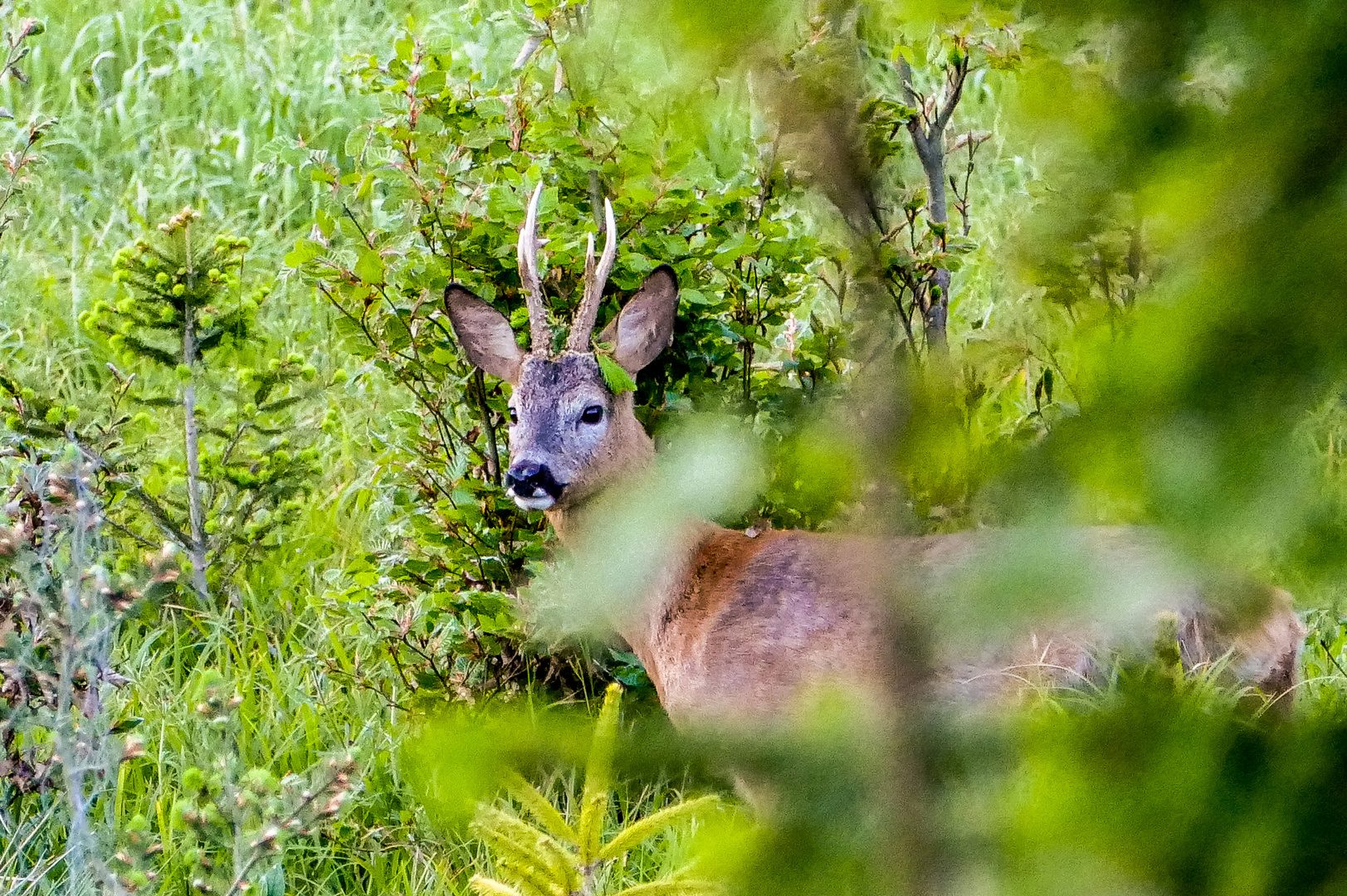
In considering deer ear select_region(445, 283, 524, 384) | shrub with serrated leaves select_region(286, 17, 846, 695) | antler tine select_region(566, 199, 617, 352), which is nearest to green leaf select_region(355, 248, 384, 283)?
shrub with serrated leaves select_region(286, 17, 846, 695)

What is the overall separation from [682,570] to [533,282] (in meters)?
0.72

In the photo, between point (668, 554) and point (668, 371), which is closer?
point (668, 554)

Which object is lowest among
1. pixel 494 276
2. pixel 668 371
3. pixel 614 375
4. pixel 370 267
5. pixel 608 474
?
pixel 608 474

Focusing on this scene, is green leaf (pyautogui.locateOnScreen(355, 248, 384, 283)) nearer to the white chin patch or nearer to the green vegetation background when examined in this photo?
the green vegetation background

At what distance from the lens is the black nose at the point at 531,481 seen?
10.8 ft

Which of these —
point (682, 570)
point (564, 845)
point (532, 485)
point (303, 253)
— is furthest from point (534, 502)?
point (564, 845)

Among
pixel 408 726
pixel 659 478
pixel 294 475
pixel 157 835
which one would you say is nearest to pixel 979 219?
pixel 294 475

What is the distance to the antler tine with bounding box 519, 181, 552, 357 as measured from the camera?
3.20 meters

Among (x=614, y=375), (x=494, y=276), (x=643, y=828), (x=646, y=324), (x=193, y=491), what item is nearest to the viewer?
(x=643, y=828)

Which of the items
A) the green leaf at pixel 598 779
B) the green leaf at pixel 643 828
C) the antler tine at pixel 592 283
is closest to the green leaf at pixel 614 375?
the antler tine at pixel 592 283

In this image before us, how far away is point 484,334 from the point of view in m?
3.48

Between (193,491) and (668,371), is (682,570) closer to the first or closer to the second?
(668,371)

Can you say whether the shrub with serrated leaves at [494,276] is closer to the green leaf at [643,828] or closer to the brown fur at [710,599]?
the brown fur at [710,599]

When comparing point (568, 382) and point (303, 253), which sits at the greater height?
point (303, 253)
